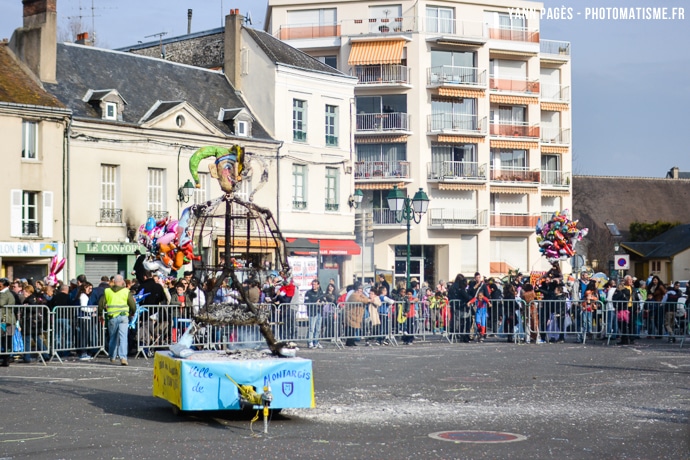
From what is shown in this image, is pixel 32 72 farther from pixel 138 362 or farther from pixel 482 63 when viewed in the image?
pixel 482 63

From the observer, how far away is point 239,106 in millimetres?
46594

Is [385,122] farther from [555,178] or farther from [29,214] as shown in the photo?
[29,214]

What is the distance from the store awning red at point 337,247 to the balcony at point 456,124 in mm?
15495

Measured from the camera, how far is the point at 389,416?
1374cm

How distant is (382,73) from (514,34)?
891 centimetres

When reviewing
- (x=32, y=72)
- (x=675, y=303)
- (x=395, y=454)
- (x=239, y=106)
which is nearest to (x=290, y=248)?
(x=239, y=106)

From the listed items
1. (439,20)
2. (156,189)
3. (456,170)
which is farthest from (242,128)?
(439,20)

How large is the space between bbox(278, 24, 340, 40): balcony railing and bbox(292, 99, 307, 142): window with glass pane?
16.1 m

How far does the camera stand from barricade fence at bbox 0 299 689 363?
2319cm

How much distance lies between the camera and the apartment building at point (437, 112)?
62.9 m

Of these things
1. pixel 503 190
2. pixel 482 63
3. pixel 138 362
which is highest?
pixel 482 63

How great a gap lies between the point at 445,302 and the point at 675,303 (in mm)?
5683

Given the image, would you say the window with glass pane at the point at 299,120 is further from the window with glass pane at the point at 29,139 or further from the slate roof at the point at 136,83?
the window with glass pane at the point at 29,139

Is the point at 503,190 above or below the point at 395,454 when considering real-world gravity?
above
